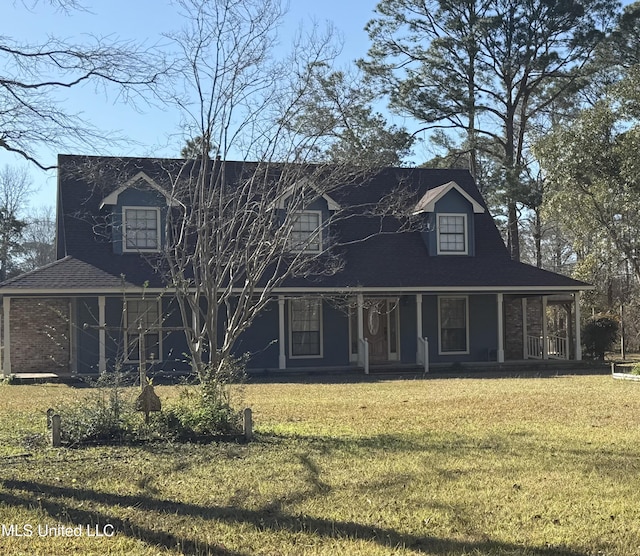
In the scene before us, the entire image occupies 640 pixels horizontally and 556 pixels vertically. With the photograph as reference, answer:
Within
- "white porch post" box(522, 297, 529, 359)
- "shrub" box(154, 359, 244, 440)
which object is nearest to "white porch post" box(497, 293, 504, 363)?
"white porch post" box(522, 297, 529, 359)

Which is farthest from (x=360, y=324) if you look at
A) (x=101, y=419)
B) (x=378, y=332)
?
(x=101, y=419)

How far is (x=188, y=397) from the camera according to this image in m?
9.88

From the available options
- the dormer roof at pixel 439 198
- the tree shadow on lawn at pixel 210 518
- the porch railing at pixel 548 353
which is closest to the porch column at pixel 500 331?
A: the porch railing at pixel 548 353

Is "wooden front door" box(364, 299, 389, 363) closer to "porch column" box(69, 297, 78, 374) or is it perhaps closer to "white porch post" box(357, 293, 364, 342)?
"white porch post" box(357, 293, 364, 342)

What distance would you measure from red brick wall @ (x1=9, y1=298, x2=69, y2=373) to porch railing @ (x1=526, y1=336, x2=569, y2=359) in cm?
1470

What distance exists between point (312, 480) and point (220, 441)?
7.61 ft

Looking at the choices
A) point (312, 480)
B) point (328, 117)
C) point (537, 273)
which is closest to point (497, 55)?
point (537, 273)

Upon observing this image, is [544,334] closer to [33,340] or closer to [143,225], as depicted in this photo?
[143,225]

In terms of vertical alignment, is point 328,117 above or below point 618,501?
above

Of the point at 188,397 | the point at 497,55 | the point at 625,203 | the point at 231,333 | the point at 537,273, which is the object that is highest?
the point at 497,55

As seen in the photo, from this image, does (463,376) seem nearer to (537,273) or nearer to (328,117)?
(537,273)

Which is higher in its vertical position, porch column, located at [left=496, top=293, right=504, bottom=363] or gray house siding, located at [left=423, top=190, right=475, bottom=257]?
gray house siding, located at [left=423, top=190, right=475, bottom=257]

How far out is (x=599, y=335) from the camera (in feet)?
81.4

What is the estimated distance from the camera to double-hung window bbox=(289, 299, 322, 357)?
70.8 ft
